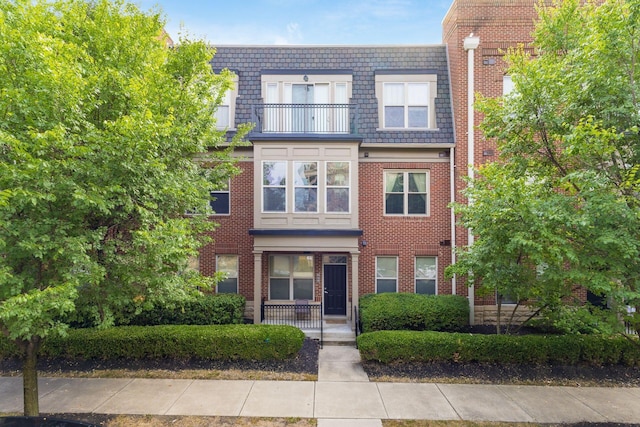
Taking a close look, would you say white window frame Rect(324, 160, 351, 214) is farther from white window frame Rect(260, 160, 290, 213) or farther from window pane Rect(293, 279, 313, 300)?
window pane Rect(293, 279, 313, 300)

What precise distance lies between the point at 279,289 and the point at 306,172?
431 centimetres

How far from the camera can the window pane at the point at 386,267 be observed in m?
12.0

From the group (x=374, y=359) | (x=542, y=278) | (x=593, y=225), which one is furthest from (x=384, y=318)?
(x=593, y=225)

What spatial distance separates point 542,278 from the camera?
270 inches

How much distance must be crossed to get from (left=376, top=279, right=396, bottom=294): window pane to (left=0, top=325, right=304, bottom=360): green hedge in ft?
14.5

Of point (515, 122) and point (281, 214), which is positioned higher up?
point (515, 122)

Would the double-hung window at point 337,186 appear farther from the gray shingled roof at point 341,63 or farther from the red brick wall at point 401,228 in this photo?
the gray shingled roof at point 341,63

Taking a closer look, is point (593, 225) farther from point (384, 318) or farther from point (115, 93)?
point (115, 93)

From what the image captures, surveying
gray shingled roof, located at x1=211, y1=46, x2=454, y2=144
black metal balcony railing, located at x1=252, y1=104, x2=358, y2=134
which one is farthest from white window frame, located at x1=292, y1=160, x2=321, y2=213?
gray shingled roof, located at x1=211, y1=46, x2=454, y2=144

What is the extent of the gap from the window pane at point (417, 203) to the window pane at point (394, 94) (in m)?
3.38

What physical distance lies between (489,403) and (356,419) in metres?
2.81

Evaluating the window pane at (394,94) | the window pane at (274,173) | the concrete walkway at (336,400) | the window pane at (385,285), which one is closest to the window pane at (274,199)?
the window pane at (274,173)

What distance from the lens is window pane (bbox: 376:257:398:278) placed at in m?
12.0

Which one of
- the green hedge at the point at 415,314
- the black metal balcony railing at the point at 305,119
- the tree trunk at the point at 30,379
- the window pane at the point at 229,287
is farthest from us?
the window pane at the point at 229,287
